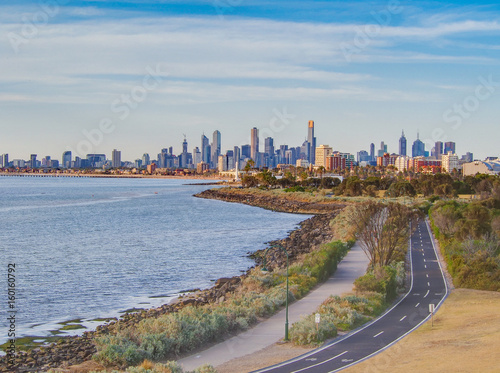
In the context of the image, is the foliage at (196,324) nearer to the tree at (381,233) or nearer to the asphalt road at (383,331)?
the asphalt road at (383,331)

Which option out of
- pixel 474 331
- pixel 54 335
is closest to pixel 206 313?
pixel 54 335

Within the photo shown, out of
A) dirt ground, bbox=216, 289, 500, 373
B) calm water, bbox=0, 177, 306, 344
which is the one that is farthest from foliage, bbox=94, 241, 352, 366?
calm water, bbox=0, 177, 306, 344

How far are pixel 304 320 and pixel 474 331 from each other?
8095mm

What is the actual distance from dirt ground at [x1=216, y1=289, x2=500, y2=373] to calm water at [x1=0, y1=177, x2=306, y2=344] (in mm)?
12623

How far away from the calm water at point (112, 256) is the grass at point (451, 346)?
54.7 feet

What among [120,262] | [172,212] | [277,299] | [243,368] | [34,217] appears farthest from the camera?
[172,212]

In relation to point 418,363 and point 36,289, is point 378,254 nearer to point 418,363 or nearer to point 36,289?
point 418,363

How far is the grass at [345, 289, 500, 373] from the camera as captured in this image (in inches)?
838

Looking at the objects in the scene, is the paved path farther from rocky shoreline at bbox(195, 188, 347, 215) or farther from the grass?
rocky shoreline at bbox(195, 188, 347, 215)

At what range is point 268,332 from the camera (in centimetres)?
2709

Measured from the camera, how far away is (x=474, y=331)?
2658cm

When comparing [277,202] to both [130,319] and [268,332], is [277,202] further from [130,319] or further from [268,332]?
[268,332]

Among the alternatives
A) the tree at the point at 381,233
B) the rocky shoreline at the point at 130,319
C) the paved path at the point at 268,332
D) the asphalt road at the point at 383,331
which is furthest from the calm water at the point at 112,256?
the asphalt road at the point at 383,331

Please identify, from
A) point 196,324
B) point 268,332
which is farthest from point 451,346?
point 196,324
